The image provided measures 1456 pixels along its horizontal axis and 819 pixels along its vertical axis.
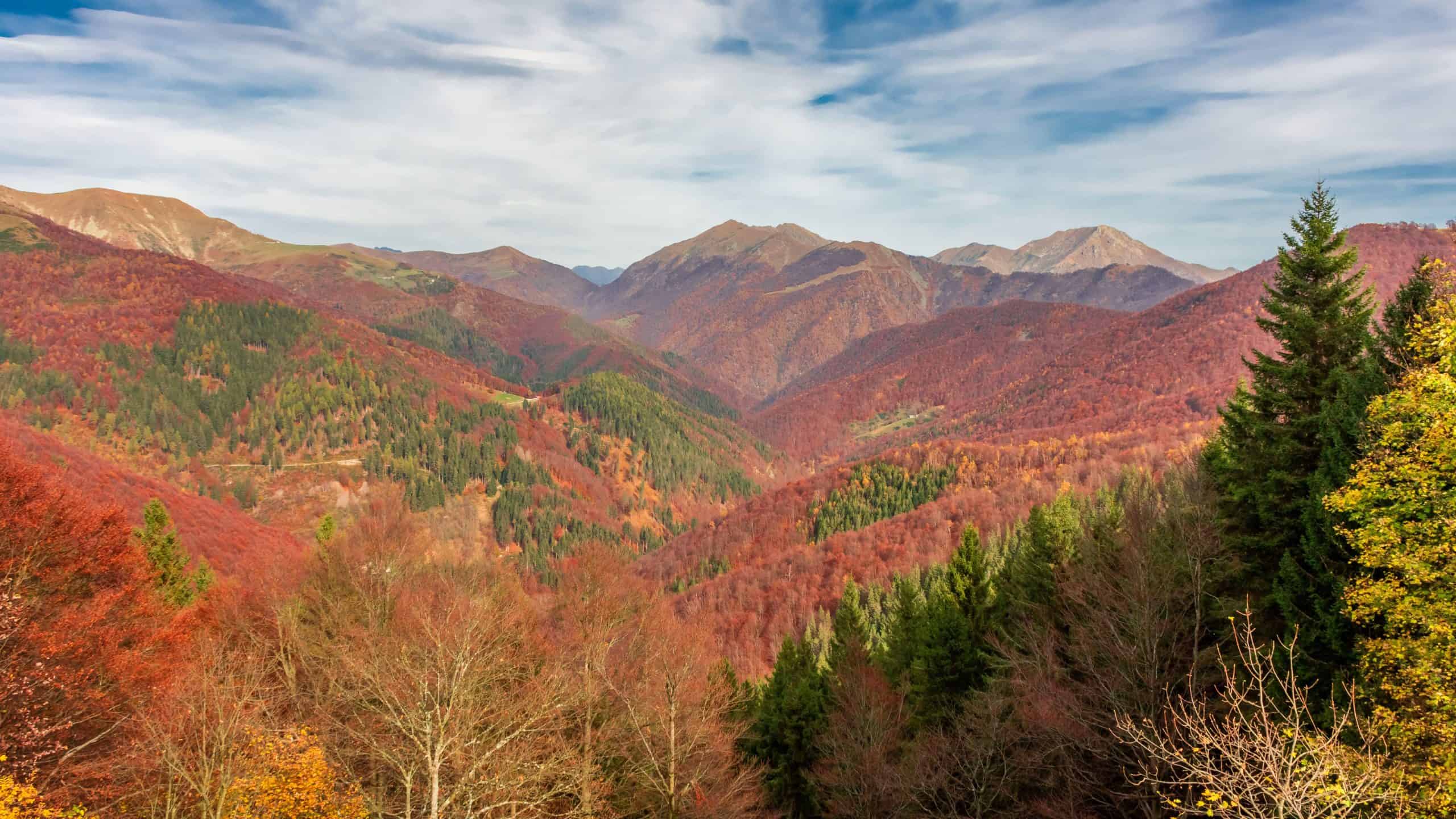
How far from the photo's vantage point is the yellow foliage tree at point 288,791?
1652cm

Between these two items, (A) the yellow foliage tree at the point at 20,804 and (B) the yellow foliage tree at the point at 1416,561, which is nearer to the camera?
(A) the yellow foliage tree at the point at 20,804

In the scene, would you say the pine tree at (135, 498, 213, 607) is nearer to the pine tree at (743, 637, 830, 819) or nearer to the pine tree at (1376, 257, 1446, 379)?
the pine tree at (743, 637, 830, 819)

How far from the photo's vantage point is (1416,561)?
13219 millimetres

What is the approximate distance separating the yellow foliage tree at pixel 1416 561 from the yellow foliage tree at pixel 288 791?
22.9 metres

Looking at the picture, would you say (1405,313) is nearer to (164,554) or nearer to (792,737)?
(792,737)

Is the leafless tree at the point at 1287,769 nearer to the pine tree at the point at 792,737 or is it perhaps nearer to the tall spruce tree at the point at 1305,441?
the tall spruce tree at the point at 1305,441

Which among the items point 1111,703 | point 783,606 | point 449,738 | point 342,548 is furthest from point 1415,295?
point 783,606

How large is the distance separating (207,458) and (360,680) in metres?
185

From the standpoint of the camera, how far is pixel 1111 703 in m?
21.8

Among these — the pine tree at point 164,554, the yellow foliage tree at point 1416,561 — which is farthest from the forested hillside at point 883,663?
the pine tree at point 164,554

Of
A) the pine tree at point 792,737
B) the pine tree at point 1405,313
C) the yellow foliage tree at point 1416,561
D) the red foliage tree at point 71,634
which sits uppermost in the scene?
the pine tree at point 1405,313

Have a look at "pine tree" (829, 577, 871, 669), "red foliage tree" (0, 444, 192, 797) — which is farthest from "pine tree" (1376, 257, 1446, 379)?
"red foliage tree" (0, 444, 192, 797)

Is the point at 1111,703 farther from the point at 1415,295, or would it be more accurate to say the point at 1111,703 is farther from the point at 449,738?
the point at 449,738

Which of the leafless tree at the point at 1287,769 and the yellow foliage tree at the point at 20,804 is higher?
the leafless tree at the point at 1287,769
